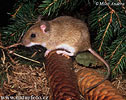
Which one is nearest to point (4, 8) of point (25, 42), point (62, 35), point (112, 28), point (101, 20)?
point (25, 42)

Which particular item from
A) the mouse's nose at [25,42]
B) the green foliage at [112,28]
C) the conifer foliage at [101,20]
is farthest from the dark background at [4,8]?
the green foliage at [112,28]

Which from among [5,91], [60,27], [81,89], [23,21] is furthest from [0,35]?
[81,89]

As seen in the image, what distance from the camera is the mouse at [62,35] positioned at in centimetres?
262

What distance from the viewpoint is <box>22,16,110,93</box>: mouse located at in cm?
262

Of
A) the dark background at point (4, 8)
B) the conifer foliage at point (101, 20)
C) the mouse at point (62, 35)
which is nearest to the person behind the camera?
the conifer foliage at point (101, 20)

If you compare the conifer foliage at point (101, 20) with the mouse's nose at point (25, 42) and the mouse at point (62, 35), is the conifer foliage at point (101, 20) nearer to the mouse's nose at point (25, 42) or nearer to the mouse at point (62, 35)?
the mouse's nose at point (25, 42)

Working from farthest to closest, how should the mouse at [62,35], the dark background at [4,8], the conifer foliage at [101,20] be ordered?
the mouse at [62,35] → the dark background at [4,8] → the conifer foliage at [101,20]

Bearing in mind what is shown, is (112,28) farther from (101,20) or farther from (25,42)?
(25,42)

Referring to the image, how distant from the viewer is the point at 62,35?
2842 millimetres

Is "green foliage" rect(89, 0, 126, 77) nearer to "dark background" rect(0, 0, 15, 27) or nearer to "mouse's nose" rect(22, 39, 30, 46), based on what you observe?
"mouse's nose" rect(22, 39, 30, 46)

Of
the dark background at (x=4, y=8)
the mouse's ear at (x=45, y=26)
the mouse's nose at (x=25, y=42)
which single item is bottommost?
the mouse's nose at (x=25, y=42)

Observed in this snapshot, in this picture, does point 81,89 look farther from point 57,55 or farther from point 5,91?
point 5,91

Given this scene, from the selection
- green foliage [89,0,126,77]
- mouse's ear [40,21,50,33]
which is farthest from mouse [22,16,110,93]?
green foliage [89,0,126,77]

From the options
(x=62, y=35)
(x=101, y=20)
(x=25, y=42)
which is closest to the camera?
(x=101, y=20)
